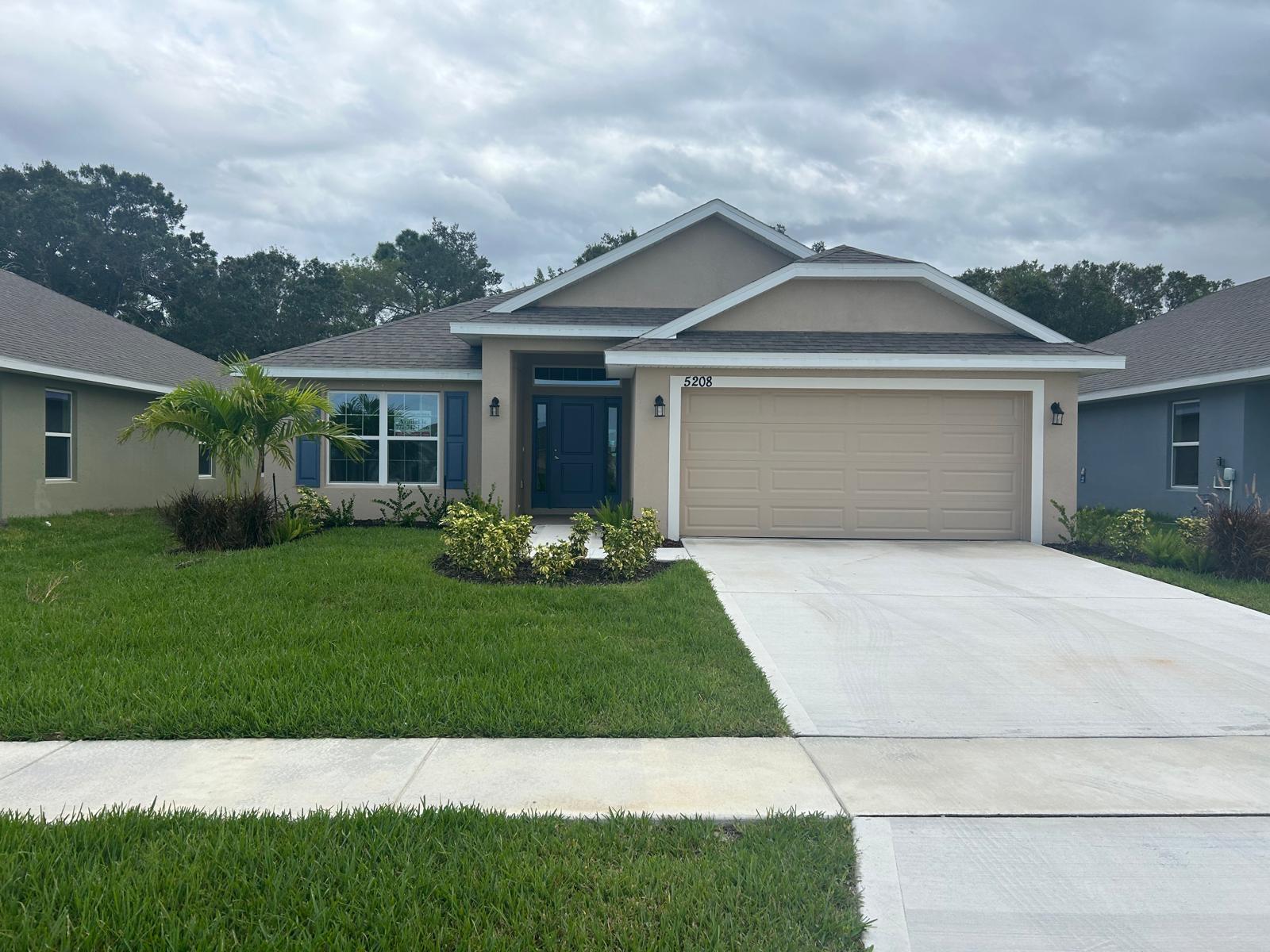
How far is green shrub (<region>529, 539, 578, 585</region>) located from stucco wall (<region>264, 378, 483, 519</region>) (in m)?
5.68

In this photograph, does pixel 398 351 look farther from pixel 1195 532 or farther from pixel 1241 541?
pixel 1241 541

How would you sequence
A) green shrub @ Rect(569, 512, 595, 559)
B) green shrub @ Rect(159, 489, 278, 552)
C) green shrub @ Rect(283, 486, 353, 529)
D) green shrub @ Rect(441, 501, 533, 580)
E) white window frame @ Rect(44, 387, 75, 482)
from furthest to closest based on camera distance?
white window frame @ Rect(44, 387, 75, 482)
green shrub @ Rect(283, 486, 353, 529)
green shrub @ Rect(159, 489, 278, 552)
green shrub @ Rect(569, 512, 595, 559)
green shrub @ Rect(441, 501, 533, 580)

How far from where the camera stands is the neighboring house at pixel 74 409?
1362cm

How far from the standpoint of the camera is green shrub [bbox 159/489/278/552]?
10453mm

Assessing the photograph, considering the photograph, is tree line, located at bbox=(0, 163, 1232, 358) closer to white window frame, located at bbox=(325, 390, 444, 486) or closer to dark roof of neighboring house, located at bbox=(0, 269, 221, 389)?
dark roof of neighboring house, located at bbox=(0, 269, 221, 389)

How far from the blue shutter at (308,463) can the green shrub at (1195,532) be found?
13192 millimetres

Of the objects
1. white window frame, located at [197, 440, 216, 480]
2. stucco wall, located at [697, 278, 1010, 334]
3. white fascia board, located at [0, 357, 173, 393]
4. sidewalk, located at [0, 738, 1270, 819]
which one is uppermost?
stucco wall, located at [697, 278, 1010, 334]

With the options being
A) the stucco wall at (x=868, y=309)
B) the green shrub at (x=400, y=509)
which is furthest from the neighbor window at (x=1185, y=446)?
the green shrub at (x=400, y=509)

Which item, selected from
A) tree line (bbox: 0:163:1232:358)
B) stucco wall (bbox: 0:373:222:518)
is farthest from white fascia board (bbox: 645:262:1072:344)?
tree line (bbox: 0:163:1232:358)

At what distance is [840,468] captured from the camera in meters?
12.1

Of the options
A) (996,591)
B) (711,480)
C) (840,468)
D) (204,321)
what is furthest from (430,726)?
(204,321)

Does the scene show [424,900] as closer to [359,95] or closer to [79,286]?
[359,95]

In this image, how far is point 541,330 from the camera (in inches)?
520

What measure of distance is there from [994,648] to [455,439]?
33.4ft
